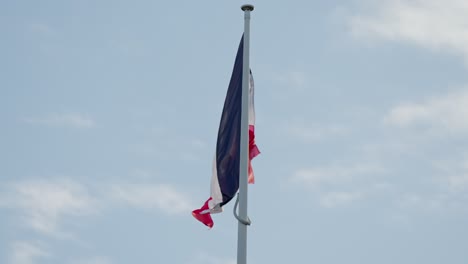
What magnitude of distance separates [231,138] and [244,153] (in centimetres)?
95

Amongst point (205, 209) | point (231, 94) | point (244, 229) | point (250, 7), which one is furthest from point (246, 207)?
point (250, 7)

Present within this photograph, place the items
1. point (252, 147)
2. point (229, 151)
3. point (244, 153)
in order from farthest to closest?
point (252, 147)
point (229, 151)
point (244, 153)

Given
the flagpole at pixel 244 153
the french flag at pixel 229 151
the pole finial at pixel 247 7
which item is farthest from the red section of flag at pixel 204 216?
the pole finial at pixel 247 7

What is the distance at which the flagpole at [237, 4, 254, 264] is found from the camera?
1853cm

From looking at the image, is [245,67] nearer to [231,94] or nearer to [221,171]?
[231,94]

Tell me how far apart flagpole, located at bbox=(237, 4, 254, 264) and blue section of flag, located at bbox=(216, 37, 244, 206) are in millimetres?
371

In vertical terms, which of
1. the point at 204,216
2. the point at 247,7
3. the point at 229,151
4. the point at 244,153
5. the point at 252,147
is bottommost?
the point at 204,216

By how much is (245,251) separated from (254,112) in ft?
11.4

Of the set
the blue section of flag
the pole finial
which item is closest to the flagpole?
the pole finial

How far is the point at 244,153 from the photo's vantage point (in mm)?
19266

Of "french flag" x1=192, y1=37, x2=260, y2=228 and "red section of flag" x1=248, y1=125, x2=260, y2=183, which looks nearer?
"french flag" x1=192, y1=37, x2=260, y2=228

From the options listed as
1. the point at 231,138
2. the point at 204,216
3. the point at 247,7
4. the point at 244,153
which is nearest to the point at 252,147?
the point at 231,138

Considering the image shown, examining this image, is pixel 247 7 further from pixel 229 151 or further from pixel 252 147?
pixel 229 151

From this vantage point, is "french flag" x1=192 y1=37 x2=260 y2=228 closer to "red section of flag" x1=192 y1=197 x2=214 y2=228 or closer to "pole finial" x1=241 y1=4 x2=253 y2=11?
"red section of flag" x1=192 y1=197 x2=214 y2=228
